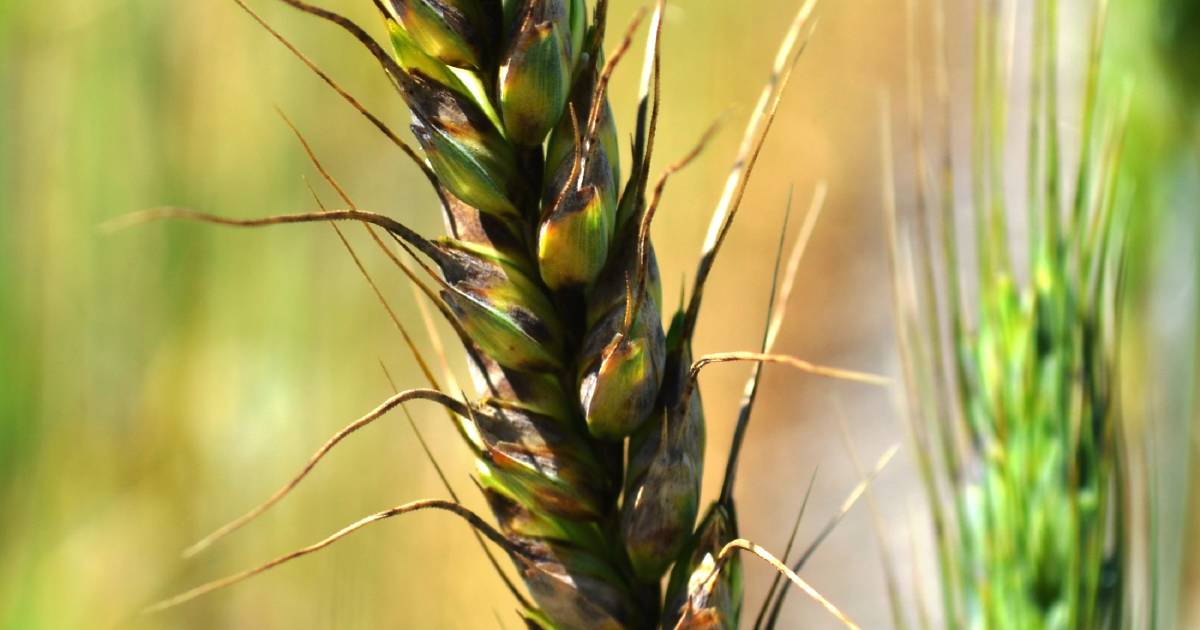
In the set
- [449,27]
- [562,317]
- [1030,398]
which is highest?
[449,27]

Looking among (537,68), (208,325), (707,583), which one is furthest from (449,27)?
(208,325)

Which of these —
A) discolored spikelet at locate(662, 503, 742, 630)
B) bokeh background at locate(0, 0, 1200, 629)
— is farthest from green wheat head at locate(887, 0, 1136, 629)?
discolored spikelet at locate(662, 503, 742, 630)

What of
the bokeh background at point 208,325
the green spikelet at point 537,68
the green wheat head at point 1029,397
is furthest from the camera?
the bokeh background at point 208,325

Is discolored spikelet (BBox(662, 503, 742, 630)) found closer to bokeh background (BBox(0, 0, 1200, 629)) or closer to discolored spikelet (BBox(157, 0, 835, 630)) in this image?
discolored spikelet (BBox(157, 0, 835, 630))

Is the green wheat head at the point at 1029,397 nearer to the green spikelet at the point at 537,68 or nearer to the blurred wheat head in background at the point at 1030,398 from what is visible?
the blurred wheat head in background at the point at 1030,398

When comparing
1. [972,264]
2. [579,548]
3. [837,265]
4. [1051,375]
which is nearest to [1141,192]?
[1051,375]

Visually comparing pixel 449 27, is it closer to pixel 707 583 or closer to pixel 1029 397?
pixel 707 583

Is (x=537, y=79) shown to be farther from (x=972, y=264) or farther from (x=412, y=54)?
(x=972, y=264)

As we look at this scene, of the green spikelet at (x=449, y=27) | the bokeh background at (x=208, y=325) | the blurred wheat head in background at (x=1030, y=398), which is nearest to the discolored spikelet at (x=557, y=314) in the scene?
the green spikelet at (x=449, y=27)

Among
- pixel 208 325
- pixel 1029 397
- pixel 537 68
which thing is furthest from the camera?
pixel 208 325

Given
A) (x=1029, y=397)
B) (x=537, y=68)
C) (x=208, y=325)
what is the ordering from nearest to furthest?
(x=537, y=68) → (x=1029, y=397) → (x=208, y=325)

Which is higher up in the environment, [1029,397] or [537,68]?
[537,68]
